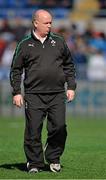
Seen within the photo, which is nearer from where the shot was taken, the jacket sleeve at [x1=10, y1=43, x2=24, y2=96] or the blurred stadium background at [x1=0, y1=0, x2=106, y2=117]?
the jacket sleeve at [x1=10, y1=43, x2=24, y2=96]

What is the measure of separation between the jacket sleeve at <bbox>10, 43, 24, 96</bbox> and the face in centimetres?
33

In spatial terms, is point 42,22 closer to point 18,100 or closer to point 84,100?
point 18,100

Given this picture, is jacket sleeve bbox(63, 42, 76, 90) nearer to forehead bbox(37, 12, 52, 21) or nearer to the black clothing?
the black clothing

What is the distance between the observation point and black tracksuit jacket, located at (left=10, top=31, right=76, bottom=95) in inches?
385

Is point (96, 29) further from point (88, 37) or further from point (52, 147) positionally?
point (52, 147)

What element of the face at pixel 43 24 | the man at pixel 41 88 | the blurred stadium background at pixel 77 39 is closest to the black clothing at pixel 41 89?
the man at pixel 41 88

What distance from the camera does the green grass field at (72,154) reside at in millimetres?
9633

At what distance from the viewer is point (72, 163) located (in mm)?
10914

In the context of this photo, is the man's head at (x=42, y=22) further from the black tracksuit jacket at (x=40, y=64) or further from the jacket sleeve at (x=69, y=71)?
the jacket sleeve at (x=69, y=71)

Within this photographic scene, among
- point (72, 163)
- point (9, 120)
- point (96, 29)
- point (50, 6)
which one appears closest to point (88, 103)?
point (9, 120)

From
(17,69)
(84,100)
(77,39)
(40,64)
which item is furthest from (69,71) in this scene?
(77,39)

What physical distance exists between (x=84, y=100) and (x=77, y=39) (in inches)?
129

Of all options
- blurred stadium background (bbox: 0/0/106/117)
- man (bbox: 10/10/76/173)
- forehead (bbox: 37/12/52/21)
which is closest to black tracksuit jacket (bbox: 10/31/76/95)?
man (bbox: 10/10/76/173)

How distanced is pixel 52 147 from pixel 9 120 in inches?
458
